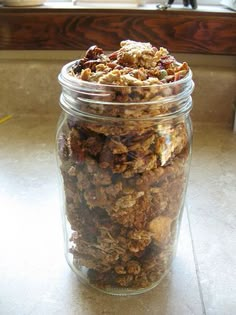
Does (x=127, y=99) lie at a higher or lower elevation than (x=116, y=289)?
higher

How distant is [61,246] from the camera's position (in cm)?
53

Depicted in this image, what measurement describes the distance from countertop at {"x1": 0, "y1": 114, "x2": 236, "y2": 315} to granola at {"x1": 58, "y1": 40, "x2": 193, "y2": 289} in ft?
0.09

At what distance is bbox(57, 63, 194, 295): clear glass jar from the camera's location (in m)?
0.40

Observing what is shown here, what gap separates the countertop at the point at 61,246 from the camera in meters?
0.44

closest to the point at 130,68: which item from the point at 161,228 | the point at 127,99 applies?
the point at 127,99

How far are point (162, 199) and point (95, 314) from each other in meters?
0.14

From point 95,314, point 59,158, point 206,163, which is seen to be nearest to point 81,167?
point 59,158

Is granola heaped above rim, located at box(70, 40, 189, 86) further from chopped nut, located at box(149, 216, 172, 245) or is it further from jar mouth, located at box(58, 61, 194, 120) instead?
chopped nut, located at box(149, 216, 172, 245)

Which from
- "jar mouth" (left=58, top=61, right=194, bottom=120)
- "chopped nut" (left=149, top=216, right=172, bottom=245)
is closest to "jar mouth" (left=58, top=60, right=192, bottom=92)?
"jar mouth" (left=58, top=61, right=194, bottom=120)

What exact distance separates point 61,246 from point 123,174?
0.57 feet

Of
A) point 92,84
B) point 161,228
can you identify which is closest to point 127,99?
point 92,84

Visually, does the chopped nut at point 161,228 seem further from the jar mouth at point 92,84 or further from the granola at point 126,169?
the jar mouth at point 92,84

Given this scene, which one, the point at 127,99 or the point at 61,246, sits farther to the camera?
the point at 61,246

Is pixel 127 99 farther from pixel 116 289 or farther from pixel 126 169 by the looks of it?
pixel 116 289
